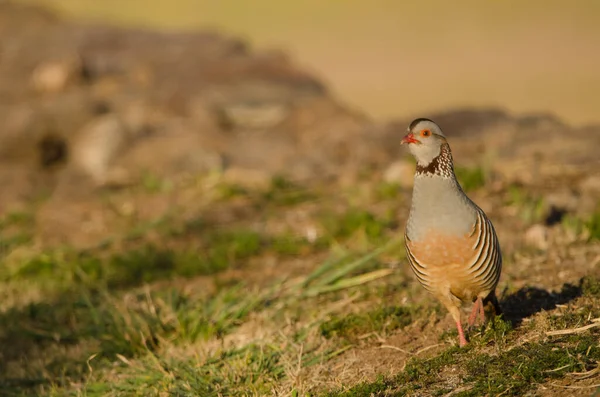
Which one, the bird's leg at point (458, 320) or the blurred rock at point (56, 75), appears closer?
the bird's leg at point (458, 320)

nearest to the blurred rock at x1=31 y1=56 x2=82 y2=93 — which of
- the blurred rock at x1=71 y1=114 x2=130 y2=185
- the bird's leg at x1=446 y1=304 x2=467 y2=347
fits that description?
the blurred rock at x1=71 y1=114 x2=130 y2=185

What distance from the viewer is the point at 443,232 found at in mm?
4211

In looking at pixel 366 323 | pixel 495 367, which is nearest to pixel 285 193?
pixel 366 323

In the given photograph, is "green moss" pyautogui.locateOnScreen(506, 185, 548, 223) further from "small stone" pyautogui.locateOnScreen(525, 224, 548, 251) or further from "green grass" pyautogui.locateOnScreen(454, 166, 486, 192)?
"small stone" pyautogui.locateOnScreen(525, 224, 548, 251)

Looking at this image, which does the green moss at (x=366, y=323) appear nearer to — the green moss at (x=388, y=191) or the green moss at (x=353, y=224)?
the green moss at (x=353, y=224)

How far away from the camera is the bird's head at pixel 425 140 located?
4.31 metres

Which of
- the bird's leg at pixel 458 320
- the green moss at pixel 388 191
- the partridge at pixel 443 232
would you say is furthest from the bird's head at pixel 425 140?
the green moss at pixel 388 191

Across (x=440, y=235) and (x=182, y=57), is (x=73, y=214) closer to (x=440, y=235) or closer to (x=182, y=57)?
(x=440, y=235)

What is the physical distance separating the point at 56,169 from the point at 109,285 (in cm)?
611

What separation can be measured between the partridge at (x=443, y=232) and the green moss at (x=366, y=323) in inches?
32.5

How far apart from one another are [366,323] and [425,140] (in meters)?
1.42

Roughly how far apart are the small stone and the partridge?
220 centimetres

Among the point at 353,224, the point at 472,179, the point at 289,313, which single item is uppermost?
the point at 472,179

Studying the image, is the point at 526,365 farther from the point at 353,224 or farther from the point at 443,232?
the point at 353,224
